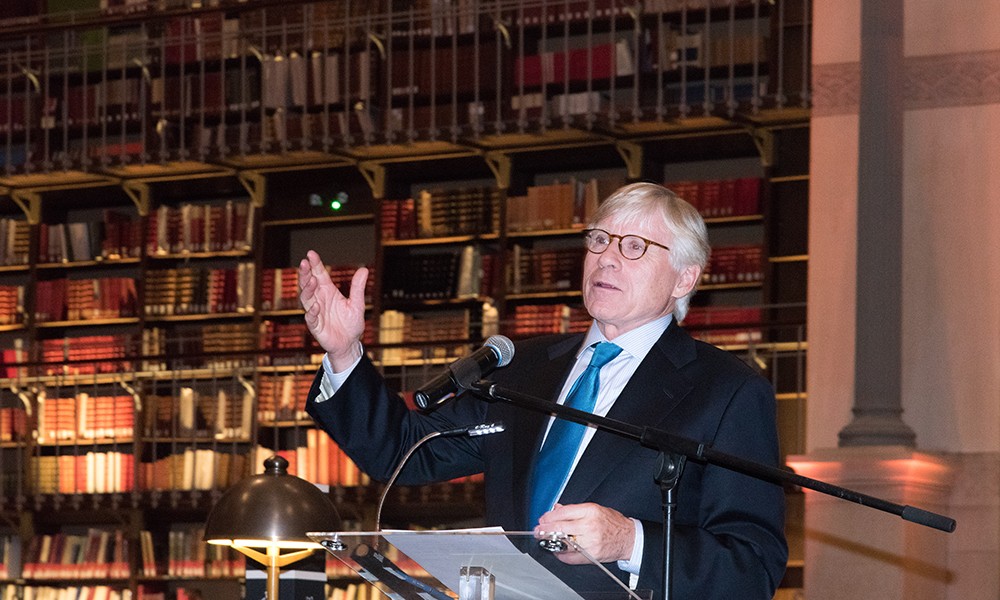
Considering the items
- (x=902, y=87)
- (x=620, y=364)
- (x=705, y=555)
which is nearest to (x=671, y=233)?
(x=620, y=364)

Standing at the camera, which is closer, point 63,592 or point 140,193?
point 63,592

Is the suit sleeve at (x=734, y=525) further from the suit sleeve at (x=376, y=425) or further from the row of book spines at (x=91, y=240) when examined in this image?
the row of book spines at (x=91, y=240)

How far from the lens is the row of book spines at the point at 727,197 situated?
29.2 feet

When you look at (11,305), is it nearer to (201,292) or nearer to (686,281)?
(201,292)

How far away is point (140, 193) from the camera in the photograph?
10461 mm

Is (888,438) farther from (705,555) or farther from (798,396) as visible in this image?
(705,555)

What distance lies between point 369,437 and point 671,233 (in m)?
0.55

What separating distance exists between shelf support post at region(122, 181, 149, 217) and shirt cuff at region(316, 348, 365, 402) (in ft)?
26.9

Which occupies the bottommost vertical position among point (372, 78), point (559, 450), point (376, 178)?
point (559, 450)

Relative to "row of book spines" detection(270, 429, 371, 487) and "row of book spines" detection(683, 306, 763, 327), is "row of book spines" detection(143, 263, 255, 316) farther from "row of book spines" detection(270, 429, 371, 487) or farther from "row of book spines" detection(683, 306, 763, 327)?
"row of book spines" detection(683, 306, 763, 327)

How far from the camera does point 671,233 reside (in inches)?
97.9

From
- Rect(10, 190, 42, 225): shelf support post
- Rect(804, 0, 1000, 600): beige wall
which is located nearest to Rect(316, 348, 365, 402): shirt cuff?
Rect(804, 0, 1000, 600): beige wall

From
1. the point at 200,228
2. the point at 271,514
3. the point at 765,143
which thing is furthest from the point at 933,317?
the point at 200,228

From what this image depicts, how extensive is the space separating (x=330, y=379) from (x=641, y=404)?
46 centimetres
